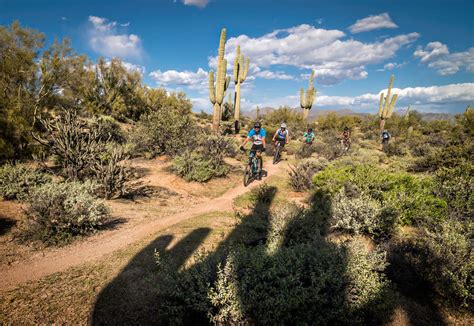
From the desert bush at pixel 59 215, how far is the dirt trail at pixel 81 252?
369 mm

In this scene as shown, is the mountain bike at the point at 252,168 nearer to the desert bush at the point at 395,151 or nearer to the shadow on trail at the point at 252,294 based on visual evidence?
the shadow on trail at the point at 252,294

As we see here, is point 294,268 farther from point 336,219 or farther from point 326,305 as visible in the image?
point 336,219

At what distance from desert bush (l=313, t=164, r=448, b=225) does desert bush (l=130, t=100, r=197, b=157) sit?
287 inches

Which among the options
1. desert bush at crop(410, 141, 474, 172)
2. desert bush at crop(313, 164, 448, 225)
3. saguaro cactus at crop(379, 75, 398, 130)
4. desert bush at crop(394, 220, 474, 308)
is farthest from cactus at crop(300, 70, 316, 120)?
desert bush at crop(394, 220, 474, 308)

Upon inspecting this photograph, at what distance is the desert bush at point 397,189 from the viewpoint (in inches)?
229

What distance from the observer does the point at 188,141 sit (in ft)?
41.8

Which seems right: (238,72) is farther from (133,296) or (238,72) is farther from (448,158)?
(133,296)

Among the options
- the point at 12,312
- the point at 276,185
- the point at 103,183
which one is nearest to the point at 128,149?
the point at 103,183

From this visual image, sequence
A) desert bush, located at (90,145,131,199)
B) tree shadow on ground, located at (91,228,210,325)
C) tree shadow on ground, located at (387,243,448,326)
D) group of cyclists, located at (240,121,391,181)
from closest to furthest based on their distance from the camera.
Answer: tree shadow on ground, located at (91,228,210,325)
tree shadow on ground, located at (387,243,448,326)
desert bush, located at (90,145,131,199)
group of cyclists, located at (240,121,391,181)

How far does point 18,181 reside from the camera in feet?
21.7

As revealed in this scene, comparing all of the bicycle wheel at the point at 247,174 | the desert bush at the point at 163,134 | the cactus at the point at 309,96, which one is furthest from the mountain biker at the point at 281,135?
the cactus at the point at 309,96

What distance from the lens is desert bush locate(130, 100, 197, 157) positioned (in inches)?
494

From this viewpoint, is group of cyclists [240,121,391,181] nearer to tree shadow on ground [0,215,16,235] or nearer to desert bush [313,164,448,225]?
desert bush [313,164,448,225]

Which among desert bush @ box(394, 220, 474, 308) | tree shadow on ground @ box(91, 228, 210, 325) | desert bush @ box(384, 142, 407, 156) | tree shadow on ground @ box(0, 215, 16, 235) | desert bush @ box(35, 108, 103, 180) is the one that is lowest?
tree shadow on ground @ box(91, 228, 210, 325)
